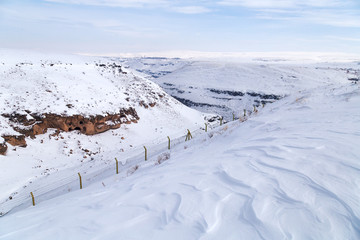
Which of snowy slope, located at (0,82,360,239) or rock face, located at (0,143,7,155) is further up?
snowy slope, located at (0,82,360,239)

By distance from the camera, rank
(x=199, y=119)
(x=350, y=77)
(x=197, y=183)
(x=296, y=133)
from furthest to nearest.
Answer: (x=350, y=77) < (x=199, y=119) < (x=296, y=133) < (x=197, y=183)

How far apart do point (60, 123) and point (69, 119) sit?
2.69 ft

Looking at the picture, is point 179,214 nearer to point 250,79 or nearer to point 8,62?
point 8,62

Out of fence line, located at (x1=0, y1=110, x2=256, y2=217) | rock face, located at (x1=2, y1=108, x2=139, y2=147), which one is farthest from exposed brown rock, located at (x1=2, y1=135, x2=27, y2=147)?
fence line, located at (x1=0, y1=110, x2=256, y2=217)

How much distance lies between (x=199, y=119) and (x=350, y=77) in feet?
179

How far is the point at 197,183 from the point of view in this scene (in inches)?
146

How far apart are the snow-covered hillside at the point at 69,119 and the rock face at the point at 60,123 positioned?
0.20ft

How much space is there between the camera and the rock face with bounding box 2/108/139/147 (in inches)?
667

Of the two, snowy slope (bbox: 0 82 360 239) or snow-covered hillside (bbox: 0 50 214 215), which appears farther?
snow-covered hillside (bbox: 0 50 214 215)

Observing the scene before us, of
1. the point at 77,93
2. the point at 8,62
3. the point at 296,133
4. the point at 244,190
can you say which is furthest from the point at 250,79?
the point at 244,190

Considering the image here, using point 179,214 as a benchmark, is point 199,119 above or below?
below

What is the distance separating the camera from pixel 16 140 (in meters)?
15.9

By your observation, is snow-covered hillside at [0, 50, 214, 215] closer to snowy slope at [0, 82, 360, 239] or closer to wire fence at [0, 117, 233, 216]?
wire fence at [0, 117, 233, 216]

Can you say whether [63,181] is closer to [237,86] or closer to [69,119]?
[69,119]
